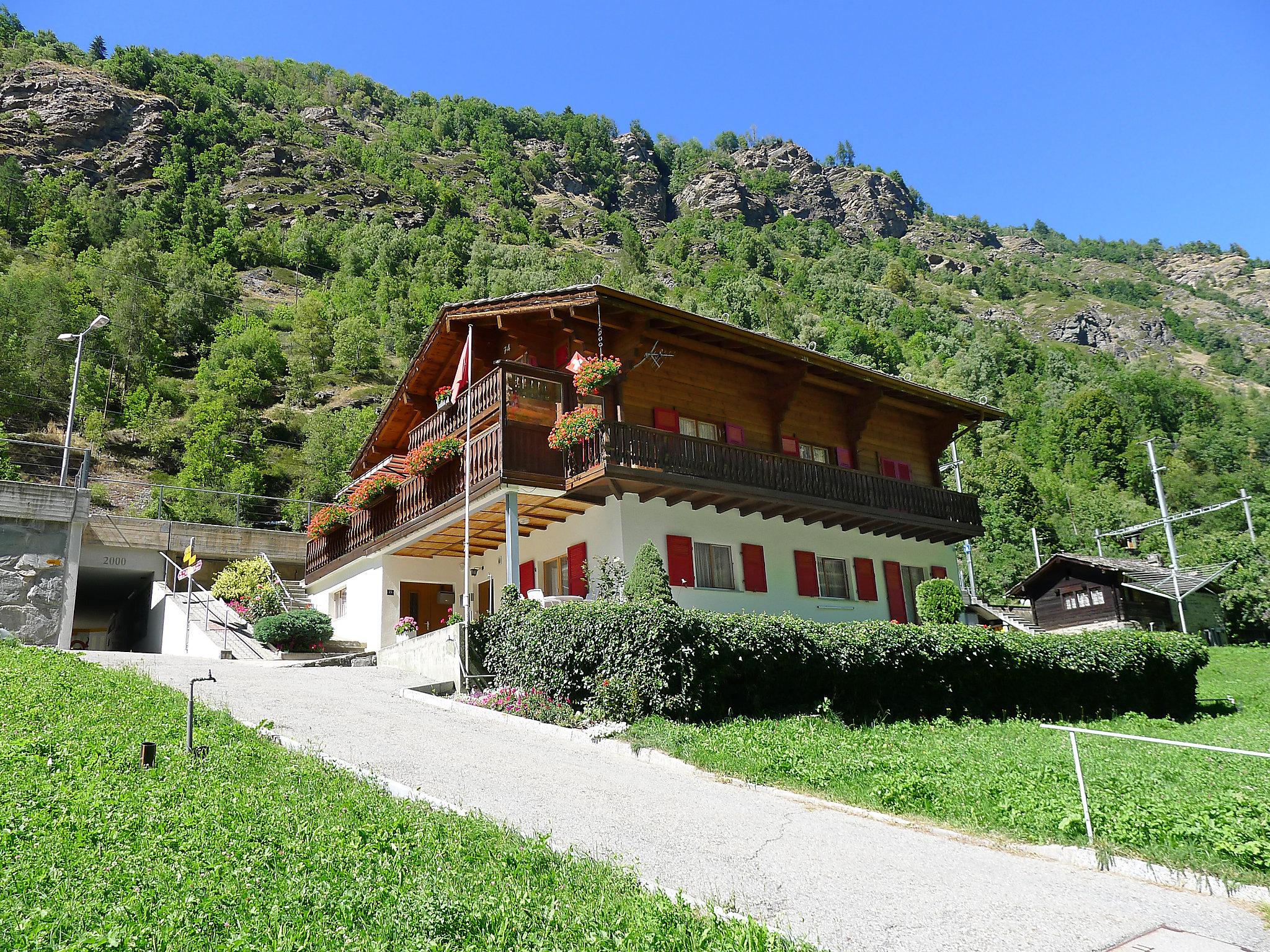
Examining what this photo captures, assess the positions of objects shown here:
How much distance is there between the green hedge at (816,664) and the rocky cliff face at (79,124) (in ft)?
380

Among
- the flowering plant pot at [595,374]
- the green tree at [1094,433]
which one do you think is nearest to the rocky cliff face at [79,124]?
the flowering plant pot at [595,374]

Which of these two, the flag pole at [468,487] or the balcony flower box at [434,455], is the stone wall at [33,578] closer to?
the balcony flower box at [434,455]

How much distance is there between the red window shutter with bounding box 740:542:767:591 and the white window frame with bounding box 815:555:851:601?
202 centimetres

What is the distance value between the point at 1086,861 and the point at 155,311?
76693 millimetres

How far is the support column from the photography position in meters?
17.3

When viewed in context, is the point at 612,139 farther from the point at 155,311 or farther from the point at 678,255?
the point at 155,311

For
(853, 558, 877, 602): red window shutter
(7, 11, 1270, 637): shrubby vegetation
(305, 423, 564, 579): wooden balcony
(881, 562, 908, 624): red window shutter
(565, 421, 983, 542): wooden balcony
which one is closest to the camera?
(565, 421, 983, 542): wooden balcony

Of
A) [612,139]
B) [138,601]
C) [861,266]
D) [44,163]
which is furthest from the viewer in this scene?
[612,139]

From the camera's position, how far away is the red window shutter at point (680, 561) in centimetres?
1889

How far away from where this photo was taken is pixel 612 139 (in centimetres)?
17600

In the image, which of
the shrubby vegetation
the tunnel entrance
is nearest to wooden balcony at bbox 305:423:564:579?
the tunnel entrance

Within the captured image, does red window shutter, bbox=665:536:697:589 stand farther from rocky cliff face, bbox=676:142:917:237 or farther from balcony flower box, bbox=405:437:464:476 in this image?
rocky cliff face, bbox=676:142:917:237

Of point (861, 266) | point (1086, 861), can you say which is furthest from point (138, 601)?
point (861, 266)

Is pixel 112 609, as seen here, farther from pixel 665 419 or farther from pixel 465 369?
pixel 665 419
